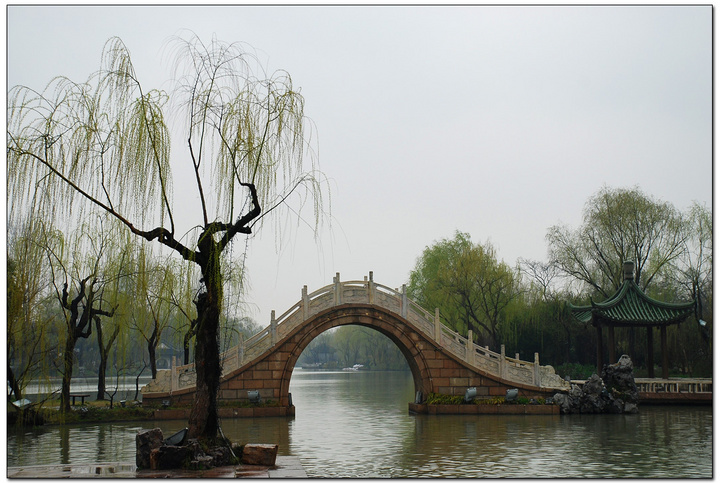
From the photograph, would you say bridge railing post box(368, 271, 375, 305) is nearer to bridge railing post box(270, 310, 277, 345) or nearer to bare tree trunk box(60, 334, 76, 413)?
bridge railing post box(270, 310, 277, 345)

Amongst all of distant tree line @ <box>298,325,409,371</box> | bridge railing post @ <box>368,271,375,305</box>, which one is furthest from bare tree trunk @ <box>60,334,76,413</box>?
distant tree line @ <box>298,325,409,371</box>

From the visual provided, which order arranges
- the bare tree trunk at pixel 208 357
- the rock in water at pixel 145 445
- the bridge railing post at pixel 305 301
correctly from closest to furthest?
the rock in water at pixel 145 445
the bare tree trunk at pixel 208 357
the bridge railing post at pixel 305 301

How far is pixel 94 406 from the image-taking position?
18.3 metres

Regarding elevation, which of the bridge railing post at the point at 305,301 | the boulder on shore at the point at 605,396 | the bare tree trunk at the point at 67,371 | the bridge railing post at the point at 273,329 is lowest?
the boulder on shore at the point at 605,396

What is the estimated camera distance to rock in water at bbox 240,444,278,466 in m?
9.41

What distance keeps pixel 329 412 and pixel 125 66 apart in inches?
522

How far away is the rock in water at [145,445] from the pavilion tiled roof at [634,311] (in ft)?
52.0

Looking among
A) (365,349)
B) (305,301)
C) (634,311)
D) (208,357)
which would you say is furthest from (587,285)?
(365,349)

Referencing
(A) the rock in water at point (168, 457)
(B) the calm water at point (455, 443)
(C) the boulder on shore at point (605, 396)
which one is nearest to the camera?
(A) the rock in water at point (168, 457)

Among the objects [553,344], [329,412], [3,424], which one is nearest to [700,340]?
[553,344]

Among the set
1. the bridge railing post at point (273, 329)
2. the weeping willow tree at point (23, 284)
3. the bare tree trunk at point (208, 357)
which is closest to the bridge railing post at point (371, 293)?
the bridge railing post at point (273, 329)

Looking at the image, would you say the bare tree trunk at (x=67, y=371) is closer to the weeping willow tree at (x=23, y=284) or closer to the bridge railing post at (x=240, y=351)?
the weeping willow tree at (x=23, y=284)

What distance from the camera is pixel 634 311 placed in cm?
2278

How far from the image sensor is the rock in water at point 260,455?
941 centimetres
